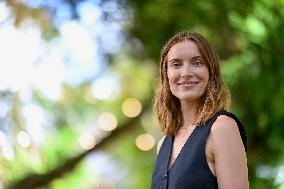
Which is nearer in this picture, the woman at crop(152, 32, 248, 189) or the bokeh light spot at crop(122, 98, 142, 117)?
the woman at crop(152, 32, 248, 189)

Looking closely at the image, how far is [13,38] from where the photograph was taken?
16.1ft

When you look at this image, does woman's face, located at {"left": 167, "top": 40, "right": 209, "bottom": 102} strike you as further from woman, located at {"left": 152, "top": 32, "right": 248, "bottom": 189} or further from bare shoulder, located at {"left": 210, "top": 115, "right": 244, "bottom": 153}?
bare shoulder, located at {"left": 210, "top": 115, "right": 244, "bottom": 153}

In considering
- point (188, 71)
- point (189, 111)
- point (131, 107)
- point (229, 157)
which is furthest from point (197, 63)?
point (131, 107)

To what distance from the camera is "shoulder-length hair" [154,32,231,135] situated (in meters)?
1.73

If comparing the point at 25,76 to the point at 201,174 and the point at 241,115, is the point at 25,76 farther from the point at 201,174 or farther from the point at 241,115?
the point at 201,174

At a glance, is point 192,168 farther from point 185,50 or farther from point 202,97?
point 185,50

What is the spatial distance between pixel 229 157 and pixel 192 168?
96 mm

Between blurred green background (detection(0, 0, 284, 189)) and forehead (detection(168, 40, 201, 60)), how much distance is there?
277 cm

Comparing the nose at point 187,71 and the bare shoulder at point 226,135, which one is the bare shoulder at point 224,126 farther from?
the nose at point 187,71

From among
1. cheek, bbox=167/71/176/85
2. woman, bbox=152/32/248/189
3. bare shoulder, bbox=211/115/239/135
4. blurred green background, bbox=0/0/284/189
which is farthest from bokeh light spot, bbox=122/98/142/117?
bare shoulder, bbox=211/115/239/135

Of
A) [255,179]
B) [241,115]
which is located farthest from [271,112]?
[255,179]

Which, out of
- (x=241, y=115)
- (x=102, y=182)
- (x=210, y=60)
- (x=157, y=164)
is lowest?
(x=102, y=182)

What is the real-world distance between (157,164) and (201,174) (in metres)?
0.22

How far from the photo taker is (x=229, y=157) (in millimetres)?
1607
